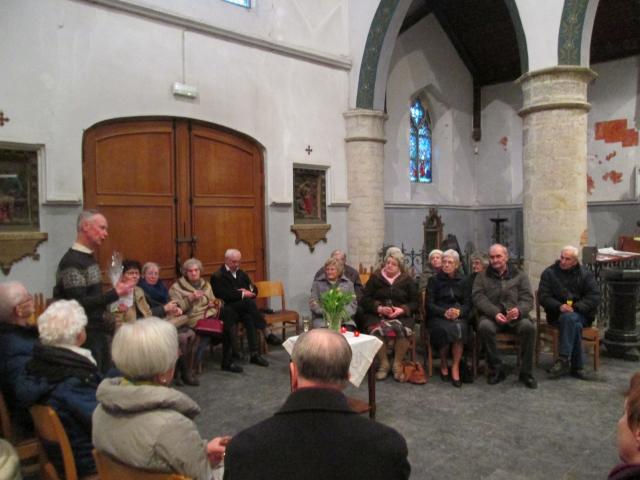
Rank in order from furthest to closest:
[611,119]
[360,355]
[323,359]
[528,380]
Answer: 1. [611,119]
2. [528,380]
3. [360,355]
4. [323,359]

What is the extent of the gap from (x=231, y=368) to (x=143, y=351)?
348 centimetres

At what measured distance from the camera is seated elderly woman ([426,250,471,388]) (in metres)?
4.74

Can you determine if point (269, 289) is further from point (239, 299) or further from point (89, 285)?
point (89, 285)

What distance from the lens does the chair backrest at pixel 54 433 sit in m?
2.01

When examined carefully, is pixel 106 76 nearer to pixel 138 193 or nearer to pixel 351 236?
pixel 138 193

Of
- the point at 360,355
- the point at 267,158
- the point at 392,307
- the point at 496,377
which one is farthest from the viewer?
the point at 267,158

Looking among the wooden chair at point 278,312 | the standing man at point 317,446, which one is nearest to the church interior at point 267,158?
the wooden chair at point 278,312

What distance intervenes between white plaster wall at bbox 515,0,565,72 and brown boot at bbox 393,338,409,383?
3.76 meters

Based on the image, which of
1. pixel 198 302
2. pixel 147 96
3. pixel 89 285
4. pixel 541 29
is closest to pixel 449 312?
pixel 198 302

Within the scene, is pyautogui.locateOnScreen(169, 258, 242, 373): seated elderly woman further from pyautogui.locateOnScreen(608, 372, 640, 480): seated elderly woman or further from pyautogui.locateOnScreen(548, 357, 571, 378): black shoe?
pyautogui.locateOnScreen(608, 372, 640, 480): seated elderly woman

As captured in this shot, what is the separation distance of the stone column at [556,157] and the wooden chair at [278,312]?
9.51ft

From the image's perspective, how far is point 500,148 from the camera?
12.7 meters

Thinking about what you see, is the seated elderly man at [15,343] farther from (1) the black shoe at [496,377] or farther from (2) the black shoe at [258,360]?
(1) the black shoe at [496,377]

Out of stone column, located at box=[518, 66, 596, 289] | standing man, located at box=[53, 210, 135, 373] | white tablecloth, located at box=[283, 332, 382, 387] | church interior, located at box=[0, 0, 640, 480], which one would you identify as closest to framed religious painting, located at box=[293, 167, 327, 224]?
church interior, located at box=[0, 0, 640, 480]
